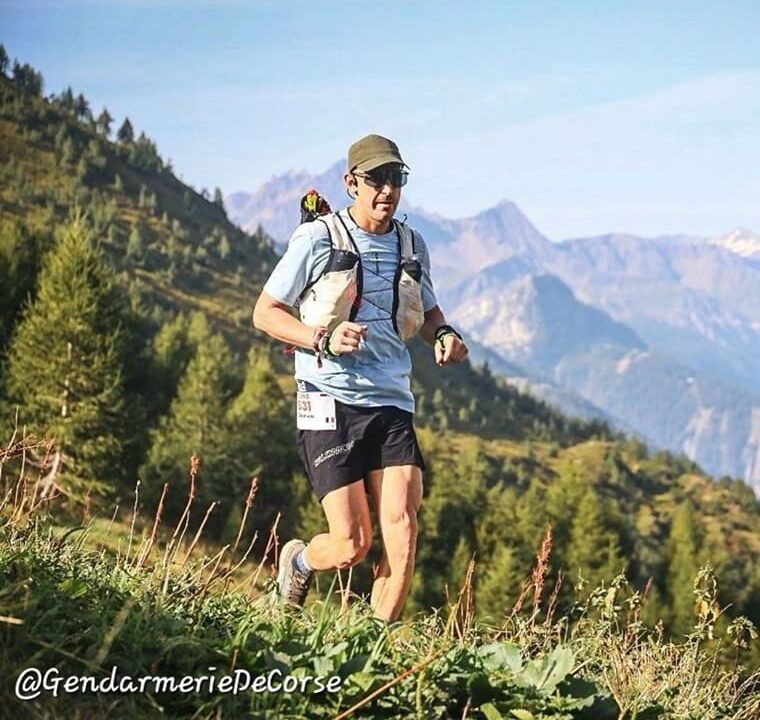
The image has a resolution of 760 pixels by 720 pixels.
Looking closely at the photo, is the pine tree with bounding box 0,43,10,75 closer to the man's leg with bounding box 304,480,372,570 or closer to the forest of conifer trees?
the forest of conifer trees

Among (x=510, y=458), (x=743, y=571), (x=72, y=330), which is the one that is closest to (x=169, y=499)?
(x=72, y=330)

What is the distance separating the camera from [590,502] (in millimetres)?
65812

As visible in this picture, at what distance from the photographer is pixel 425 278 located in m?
6.50

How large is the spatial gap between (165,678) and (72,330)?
123 feet

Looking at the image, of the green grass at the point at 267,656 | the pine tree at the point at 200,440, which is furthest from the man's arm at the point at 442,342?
the pine tree at the point at 200,440

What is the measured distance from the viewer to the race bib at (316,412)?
6062 mm

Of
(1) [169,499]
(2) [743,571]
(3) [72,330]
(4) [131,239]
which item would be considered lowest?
(2) [743,571]

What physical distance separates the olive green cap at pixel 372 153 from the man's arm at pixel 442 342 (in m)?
1.05

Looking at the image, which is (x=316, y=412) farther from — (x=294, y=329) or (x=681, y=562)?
(x=681, y=562)

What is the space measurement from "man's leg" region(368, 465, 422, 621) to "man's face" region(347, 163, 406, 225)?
4.95ft

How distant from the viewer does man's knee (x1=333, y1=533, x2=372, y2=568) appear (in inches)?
235

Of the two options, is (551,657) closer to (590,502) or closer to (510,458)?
(590,502)

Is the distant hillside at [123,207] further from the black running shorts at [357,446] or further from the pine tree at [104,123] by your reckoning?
the black running shorts at [357,446]

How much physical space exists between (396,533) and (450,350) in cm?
116
